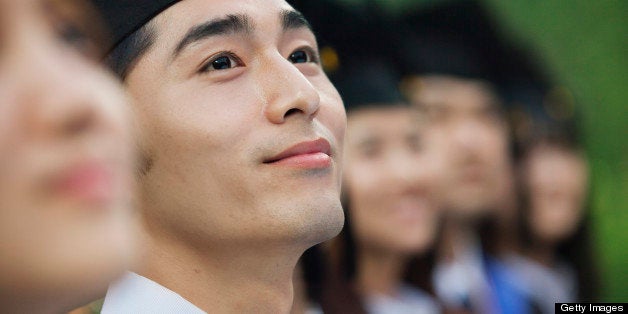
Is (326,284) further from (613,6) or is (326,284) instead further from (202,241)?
(613,6)

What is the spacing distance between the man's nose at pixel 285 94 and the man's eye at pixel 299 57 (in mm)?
215

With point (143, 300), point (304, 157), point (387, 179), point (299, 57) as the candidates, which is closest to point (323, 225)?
point (304, 157)

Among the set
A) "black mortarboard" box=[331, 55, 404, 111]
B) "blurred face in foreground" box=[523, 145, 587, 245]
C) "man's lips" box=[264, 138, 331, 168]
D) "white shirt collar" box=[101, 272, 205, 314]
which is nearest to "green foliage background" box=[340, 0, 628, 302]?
"blurred face in foreground" box=[523, 145, 587, 245]

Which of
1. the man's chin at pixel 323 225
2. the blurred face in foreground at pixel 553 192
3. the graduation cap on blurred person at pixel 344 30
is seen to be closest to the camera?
the man's chin at pixel 323 225

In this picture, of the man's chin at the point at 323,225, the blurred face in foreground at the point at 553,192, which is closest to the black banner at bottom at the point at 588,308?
the blurred face in foreground at the point at 553,192

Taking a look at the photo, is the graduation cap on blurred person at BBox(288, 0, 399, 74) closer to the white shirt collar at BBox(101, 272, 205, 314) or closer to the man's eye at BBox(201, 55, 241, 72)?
the man's eye at BBox(201, 55, 241, 72)

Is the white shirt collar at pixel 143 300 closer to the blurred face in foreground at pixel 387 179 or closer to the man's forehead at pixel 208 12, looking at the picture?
the man's forehead at pixel 208 12

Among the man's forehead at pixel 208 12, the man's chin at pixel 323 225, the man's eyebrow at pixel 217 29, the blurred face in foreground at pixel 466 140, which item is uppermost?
the man's forehead at pixel 208 12

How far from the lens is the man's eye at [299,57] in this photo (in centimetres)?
277

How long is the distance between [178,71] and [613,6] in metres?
7.58

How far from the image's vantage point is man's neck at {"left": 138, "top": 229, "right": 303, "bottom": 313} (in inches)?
98.7

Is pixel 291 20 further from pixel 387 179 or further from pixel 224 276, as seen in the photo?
pixel 387 179

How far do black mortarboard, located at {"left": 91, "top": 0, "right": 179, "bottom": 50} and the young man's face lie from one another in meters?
0.03

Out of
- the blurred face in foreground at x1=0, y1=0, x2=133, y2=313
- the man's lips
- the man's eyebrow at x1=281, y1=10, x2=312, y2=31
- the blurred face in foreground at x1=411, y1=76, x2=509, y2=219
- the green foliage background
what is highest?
the blurred face in foreground at x1=0, y1=0, x2=133, y2=313
